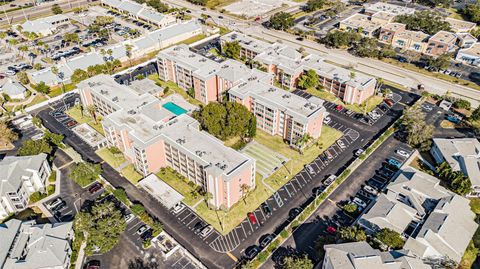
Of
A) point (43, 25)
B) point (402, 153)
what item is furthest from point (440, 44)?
point (43, 25)

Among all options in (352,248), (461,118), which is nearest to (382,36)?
(461,118)

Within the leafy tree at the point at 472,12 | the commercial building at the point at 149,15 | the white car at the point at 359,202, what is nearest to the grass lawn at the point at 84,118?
the white car at the point at 359,202

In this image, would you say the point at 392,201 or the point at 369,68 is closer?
the point at 392,201

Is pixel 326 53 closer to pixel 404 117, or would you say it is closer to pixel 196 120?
pixel 404 117

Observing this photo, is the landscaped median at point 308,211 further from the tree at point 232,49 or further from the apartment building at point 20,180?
the tree at point 232,49

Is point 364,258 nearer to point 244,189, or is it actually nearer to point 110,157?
point 244,189

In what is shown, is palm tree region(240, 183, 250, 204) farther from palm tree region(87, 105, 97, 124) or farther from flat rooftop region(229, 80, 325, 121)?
palm tree region(87, 105, 97, 124)
